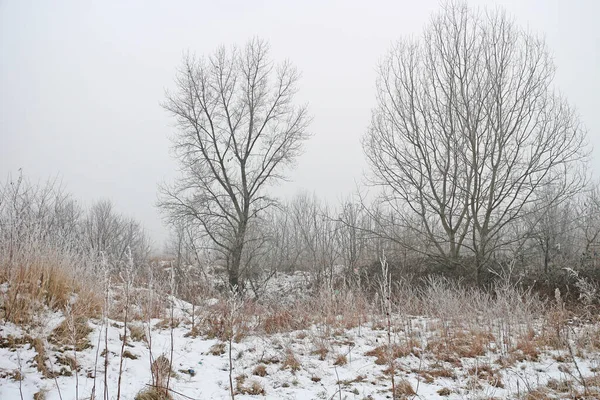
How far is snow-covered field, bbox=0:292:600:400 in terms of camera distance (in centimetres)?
360

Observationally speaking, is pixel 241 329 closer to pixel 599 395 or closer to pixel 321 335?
pixel 321 335

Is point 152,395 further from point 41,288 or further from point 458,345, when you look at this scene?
point 458,345

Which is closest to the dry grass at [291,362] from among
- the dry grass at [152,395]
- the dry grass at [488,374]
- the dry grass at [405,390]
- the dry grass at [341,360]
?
the dry grass at [341,360]

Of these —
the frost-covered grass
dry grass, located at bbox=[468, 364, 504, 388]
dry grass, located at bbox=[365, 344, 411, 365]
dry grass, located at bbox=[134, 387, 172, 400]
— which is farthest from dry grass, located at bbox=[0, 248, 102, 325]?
dry grass, located at bbox=[468, 364, 504, 388]

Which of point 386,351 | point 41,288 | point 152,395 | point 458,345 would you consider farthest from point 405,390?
point 41,288

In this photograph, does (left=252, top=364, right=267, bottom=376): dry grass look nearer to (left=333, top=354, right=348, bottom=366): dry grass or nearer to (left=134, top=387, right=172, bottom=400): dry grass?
(left=333, top=354, right=348, bottom=366): dry grass

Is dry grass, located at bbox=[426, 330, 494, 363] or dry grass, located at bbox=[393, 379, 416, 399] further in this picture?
dry grass, located at bbox=[426, 330, 494, 363]

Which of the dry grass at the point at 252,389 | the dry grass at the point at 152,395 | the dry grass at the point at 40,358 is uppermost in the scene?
the dry grass at the point at 40,358

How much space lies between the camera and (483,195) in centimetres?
1184

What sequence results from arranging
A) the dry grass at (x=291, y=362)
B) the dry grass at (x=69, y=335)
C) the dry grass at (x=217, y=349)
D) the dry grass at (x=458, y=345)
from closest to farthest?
the dry grass at (x=69, y=335) → the dry grass at (x=291, y=362) → the dry grass at (x=217, y=349) → the dry grass at (x=458, y=345)

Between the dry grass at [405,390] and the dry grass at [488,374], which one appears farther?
the dry grass at [488,374]

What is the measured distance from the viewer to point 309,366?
15.7 ft

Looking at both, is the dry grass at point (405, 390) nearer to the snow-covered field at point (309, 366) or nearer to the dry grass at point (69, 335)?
the snow-covered field at point (309, 366)

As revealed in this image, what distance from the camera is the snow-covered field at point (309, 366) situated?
142 inches
